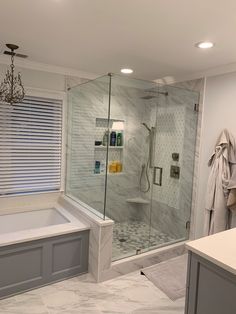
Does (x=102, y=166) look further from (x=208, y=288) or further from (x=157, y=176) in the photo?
(x=208, y=288)

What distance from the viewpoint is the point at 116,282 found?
8.39ft

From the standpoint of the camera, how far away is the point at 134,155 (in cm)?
373

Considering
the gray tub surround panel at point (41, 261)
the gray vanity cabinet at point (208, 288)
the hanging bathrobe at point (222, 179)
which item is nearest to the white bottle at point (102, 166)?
the gray tub surround panel at point (41, 261)

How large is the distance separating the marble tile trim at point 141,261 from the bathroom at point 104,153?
13 mm

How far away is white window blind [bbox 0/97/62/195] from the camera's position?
3021 mm

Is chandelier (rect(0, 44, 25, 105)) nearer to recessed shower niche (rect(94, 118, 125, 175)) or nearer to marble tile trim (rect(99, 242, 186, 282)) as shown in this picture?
recessed shower niche (rect(94, 118, 125, 175))

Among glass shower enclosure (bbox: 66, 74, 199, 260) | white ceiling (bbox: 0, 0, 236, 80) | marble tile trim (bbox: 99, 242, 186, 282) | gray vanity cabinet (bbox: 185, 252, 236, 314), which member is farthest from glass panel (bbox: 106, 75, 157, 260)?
gray vanity cabinet (bbox: 185, 252, 236, 314)

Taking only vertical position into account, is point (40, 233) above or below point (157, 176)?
below

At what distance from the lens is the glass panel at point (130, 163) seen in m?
3.37

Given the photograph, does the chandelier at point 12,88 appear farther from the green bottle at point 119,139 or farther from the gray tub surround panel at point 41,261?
the gray tub surround panel at point 41,261

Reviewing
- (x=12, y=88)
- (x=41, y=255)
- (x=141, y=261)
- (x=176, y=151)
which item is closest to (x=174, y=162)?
(x=176, y=151)

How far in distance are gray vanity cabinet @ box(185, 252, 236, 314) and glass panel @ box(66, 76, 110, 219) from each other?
1720 millimetres

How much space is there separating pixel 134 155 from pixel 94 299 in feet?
6.70

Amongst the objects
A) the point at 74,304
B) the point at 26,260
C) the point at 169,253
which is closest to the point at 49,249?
the point at 26,260
